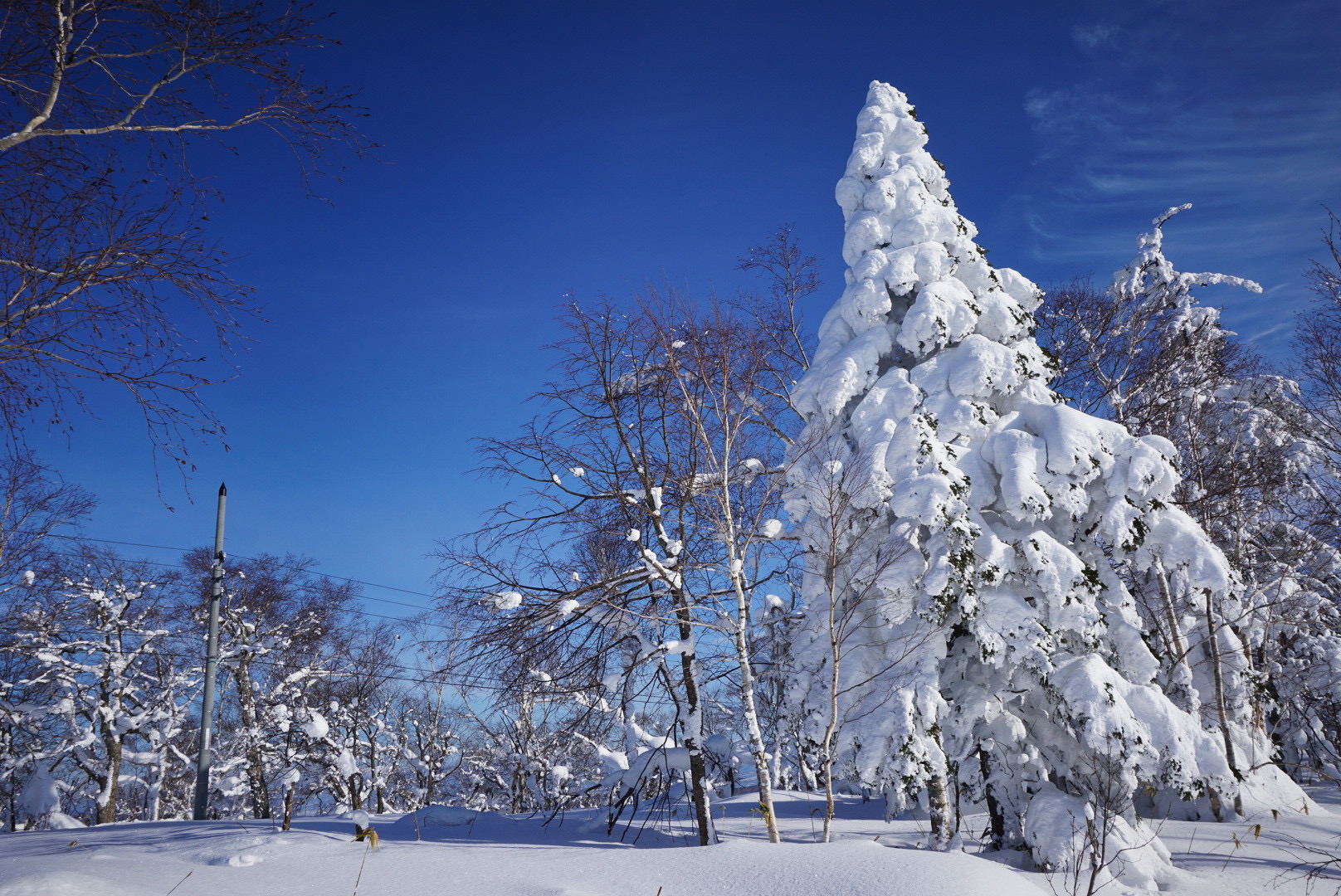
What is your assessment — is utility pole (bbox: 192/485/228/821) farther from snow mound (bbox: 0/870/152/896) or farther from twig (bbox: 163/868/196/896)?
snow mound (bbox: 0/870/152/896)

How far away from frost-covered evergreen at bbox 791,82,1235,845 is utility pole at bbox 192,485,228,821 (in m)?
10.4

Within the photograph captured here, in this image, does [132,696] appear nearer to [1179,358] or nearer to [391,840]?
[391,840]

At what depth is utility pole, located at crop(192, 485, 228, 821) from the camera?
1212cm

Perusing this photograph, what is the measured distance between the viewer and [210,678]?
42.8 ft

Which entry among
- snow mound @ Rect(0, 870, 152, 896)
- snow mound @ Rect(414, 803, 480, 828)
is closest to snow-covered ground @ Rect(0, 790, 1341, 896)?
snow mound @ Rect(0, 870, 152, 896)

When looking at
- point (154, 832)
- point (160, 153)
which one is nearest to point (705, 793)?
point (154, 832)

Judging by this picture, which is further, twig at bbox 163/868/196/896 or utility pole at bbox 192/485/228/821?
utility pole at bbox 192/485/228/821

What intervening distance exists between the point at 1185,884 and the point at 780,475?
248 inches

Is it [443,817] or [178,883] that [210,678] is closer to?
[443,817]

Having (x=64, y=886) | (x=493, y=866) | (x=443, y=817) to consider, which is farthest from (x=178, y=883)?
(x=443, y=817)

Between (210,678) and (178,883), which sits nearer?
(178,883)

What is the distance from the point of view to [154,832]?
24.8 ft

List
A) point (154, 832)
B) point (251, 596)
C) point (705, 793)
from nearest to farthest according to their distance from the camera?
point (154, 832), point (705, 793), point (251, 596)

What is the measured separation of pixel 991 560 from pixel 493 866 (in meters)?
5.99
